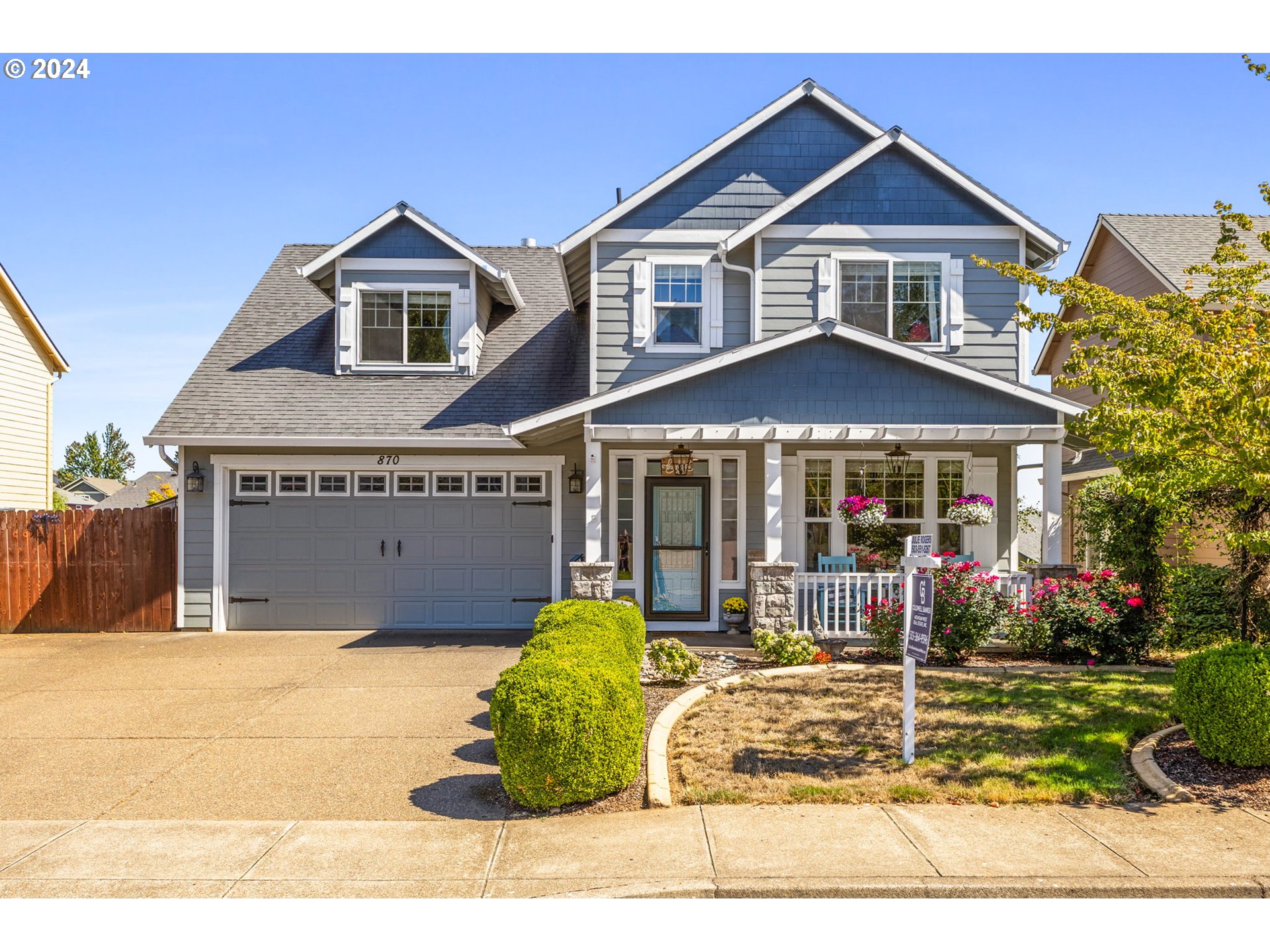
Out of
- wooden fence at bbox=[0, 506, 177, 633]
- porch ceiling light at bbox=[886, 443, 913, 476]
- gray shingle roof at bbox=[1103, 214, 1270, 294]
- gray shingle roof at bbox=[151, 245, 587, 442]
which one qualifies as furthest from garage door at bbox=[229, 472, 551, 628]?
gray shingle roof at bbox=[1103, 214, 1270, 294]

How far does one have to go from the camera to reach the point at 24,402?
62.1 ft

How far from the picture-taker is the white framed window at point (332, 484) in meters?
13.7

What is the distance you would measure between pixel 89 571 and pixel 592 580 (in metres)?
7.82

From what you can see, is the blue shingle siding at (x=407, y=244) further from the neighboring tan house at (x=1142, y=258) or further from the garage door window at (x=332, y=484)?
the neighboring tan house at (x=1142, y=258)

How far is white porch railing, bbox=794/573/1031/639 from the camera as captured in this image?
37.1 feet

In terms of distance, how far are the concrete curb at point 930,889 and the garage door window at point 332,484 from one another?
1015 centimetres

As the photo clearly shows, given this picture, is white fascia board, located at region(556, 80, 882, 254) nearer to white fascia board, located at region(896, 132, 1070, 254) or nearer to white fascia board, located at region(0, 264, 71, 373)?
white fascia board, located at region(896, 132, 1070, 254)

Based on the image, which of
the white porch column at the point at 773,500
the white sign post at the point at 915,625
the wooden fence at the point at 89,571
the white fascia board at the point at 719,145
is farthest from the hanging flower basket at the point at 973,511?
the wooden fence at the point at 89,571

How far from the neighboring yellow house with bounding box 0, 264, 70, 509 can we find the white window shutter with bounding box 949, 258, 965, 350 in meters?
17.2

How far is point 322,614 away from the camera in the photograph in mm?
13711

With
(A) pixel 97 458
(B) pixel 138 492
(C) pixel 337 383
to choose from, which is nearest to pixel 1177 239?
(C) pixel 337 383

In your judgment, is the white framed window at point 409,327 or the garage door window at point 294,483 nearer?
the garage door window at point 294,483

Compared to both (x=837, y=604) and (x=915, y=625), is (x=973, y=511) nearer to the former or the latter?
(x=837, y=604)

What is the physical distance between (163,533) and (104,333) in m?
12.1
